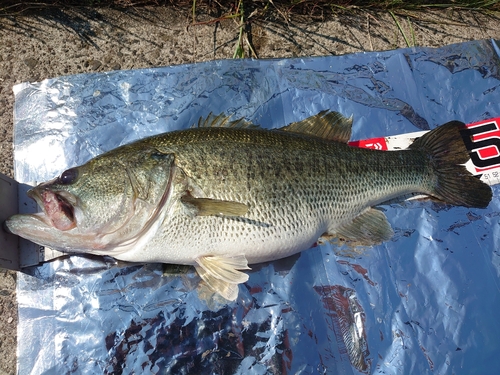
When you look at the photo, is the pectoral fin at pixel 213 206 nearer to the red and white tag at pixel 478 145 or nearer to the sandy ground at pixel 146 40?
the red and white tag at pixel 478 145

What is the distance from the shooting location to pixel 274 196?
6.32 ft

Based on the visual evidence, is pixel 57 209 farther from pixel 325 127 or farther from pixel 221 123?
pixel 325 127

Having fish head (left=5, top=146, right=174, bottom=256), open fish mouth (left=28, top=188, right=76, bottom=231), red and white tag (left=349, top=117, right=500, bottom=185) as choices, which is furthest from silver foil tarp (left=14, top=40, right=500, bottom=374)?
open fish mouth (left=28, top=188, right=76, bottom=231)

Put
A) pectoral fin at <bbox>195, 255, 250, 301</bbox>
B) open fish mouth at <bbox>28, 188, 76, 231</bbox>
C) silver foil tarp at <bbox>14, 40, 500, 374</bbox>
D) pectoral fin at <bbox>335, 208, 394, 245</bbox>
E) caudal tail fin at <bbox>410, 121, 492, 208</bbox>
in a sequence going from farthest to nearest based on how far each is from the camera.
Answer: caudal tail fin at <bbox>410, 121, 492, 208</bbox> → pectoral fin at <bbox>335, 208, 394, 245</bbox> → silver foil tarp at <bbox>14, 40, 500, 374</bbox> → pectoral fin at <bbox>195, 255, 250, 301</bbox> → open fish mouth at <bbox>28, 188, 76, 231</bbox>

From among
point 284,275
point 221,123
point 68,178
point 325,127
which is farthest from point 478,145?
point 68,178

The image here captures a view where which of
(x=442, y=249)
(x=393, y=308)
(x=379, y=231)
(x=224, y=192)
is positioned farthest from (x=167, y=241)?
(x=442, y=249)

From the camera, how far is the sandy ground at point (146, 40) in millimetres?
2549

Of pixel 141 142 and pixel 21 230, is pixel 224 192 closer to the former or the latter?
pixel 141 142

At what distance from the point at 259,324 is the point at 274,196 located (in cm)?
76

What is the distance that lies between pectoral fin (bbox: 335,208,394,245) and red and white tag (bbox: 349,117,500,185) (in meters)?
0.55

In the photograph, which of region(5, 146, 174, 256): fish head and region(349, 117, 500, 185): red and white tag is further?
region(349, 117, 500, 185): red and white tag

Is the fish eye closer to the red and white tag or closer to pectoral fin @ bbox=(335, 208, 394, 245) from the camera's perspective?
pectoral fin @ bbox=(335, 208, 394, 245)

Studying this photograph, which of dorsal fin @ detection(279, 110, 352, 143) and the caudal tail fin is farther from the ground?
dorsal fin @ detection(279, 110, 352, 143)

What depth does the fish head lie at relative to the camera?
5.72 feet
